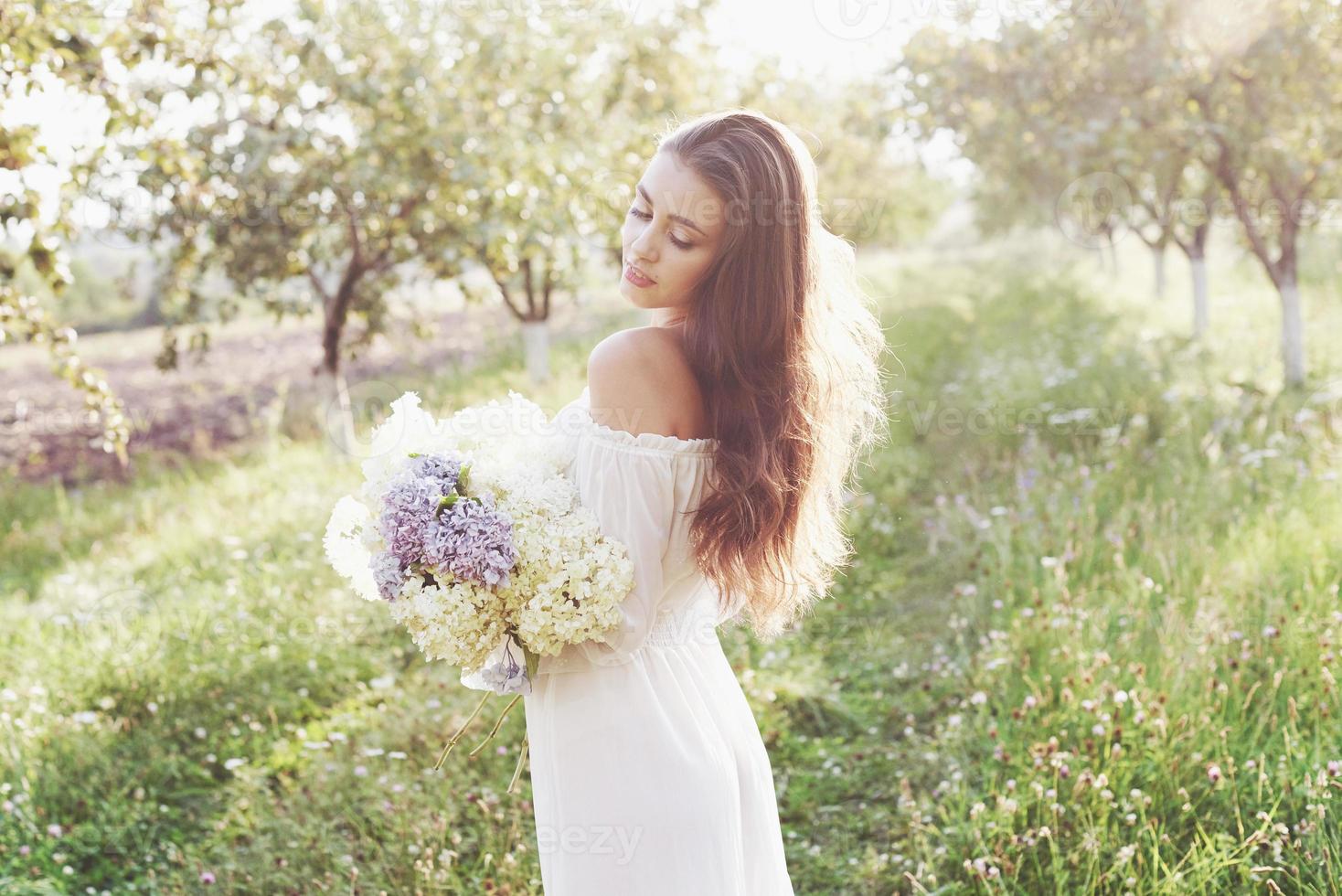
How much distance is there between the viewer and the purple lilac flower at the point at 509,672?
2.21 m

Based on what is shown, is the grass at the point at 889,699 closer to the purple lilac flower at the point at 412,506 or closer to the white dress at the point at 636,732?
the white dress at the point at 636,732

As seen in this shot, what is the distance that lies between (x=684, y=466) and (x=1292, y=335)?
30.4 feet

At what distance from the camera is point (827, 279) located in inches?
95.1

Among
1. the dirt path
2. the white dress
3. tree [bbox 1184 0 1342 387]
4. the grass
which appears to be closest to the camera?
the white dress

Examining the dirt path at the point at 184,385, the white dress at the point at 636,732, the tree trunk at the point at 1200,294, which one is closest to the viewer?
the white dress at the point at 636,732

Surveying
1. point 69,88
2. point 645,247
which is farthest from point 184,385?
point 645,247

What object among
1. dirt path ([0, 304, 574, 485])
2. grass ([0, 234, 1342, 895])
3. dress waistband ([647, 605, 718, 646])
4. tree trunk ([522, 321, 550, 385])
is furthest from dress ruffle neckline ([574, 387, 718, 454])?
tree trunk ([522, 321, 550, 385])

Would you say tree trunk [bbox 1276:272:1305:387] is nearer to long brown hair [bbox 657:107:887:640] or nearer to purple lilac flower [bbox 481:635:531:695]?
long brown hair [bbox 657:107:887:640]

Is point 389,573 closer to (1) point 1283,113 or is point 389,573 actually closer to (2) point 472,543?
(2) point 472,543

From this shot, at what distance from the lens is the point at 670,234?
2229 millimetres

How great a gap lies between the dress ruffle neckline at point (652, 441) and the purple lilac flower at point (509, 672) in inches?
19.3

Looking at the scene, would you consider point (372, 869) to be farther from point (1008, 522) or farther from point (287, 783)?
point (1008, 522)

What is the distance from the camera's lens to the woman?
7.11 ft

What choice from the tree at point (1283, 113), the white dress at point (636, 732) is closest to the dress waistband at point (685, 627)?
the white dress at point (636, 732)
